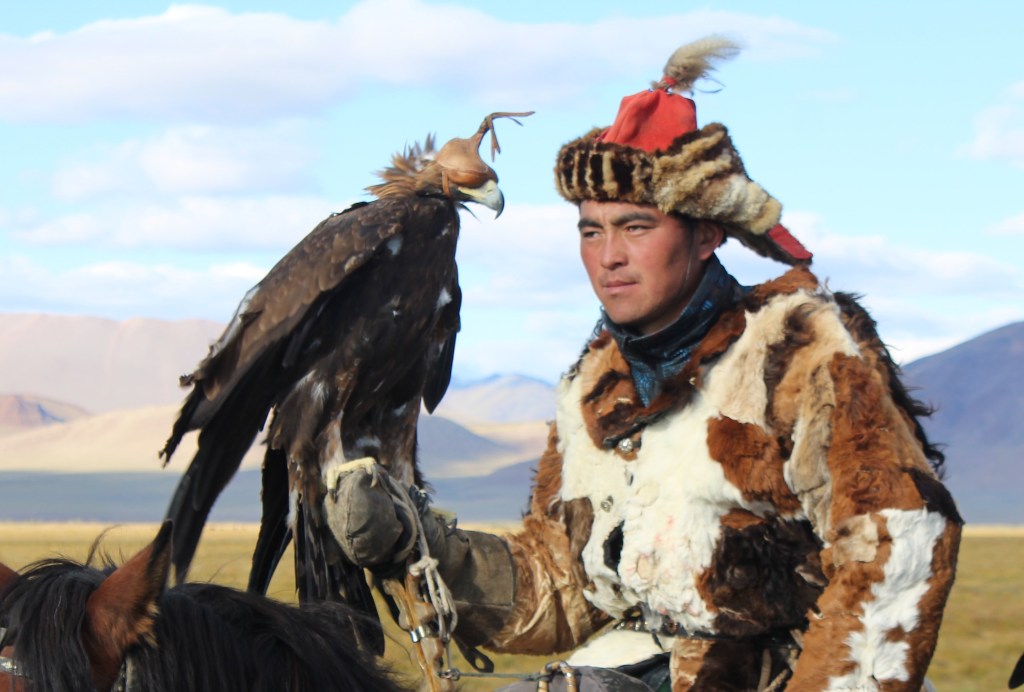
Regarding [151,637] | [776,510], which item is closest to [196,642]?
[151,637]

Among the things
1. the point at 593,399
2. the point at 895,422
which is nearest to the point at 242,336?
the point at 593,399

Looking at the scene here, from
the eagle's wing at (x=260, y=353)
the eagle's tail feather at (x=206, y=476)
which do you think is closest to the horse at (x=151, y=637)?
the eagle's tail feather at (x=206, y=476)

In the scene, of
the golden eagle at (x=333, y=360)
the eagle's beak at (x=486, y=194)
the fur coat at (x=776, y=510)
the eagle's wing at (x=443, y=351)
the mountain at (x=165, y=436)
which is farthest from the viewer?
the mountain at (x=165, y=436)

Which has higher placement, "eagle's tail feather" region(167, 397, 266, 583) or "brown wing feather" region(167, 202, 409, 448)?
"brown wing feather" region(167, 202, 409, 448)

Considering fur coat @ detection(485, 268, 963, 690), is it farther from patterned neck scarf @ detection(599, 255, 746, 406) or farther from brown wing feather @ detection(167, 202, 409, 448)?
brown wing feather @ detection(167, 202, 409, 448)

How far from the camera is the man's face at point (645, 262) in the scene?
10.2 ft

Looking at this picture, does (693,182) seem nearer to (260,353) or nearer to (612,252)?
(612,252)

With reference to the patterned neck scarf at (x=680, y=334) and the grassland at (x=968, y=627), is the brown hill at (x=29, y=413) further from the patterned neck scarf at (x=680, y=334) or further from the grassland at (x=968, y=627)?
the patterned neck scarf at (x=680, y=334)

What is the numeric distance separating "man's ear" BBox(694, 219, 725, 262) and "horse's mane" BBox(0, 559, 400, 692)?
4.52 feet

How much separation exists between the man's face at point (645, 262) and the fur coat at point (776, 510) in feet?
0.49

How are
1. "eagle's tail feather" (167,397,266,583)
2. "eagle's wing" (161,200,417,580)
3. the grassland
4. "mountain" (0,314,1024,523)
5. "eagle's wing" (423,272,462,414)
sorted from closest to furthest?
"eagle's tail feather" (167,397,266,583)
"eagle's wing" (161,200,417,580)
"eagle's wing" (423,272,462,414)
the grassland
"mountain" (0,314,1024,523)

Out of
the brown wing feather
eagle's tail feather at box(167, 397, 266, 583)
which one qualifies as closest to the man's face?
eagle's tail feather at box(167, 397, 266, 583)

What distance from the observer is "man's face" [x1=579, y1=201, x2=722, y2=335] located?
3102mm

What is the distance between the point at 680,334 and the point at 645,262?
0.18m
